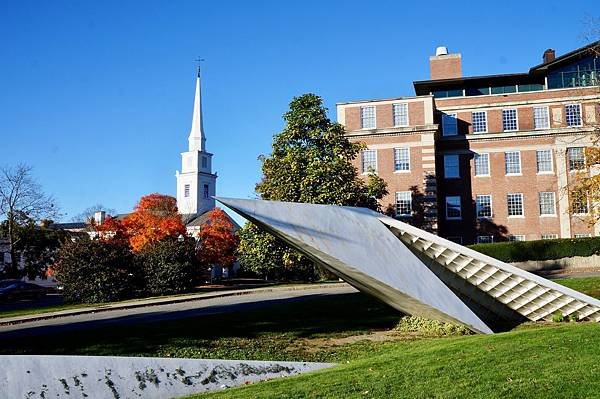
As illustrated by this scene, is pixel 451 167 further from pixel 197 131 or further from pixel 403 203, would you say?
pixel 197 131

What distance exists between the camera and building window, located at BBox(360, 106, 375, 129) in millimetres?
43281

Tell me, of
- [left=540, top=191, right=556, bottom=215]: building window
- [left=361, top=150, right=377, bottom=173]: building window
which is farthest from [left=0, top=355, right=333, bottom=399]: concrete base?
[left=540, top=191, right=556, bottom=215]: building window

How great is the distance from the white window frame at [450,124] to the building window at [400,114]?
462cm

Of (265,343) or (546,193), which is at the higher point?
(546,193)

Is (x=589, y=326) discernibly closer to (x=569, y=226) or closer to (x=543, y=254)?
(x=543, y=254)

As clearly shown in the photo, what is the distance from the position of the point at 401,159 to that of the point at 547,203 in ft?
38.5

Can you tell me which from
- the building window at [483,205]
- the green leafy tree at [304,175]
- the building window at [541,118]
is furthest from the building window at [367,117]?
the building window at [541,118]

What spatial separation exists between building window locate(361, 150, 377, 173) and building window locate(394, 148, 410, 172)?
5.14ft

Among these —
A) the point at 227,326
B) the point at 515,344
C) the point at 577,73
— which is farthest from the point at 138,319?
the point at 577,73

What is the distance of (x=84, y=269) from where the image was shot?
96.3 ft

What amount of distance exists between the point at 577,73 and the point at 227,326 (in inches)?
1541

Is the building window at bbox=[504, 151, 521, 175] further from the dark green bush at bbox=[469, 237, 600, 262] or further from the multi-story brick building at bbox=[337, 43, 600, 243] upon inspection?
the dark green bush at bbox=[469, 237, 600, 262]

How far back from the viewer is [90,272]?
29.5 m

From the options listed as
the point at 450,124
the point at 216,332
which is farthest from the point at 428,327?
the point at 450,124
